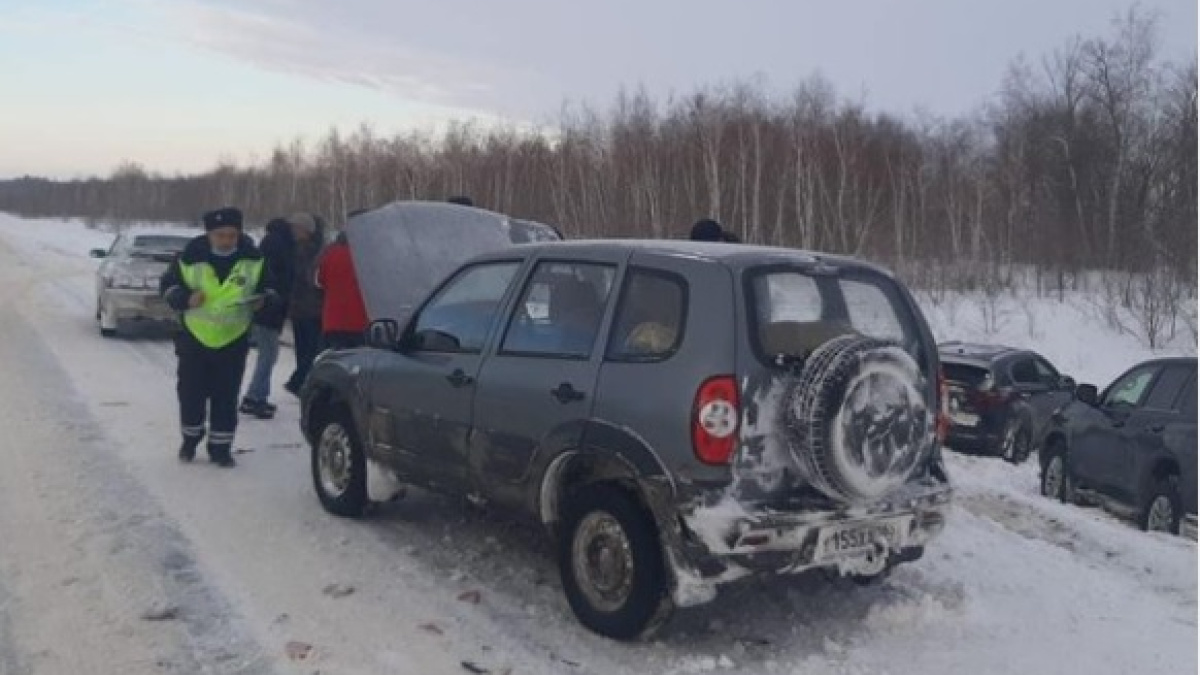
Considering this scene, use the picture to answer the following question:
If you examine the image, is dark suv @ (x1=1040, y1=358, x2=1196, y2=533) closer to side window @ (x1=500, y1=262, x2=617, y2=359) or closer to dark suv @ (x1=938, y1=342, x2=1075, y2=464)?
dark suv @ (x1=938, y1=342, x2=1075, y2=464)

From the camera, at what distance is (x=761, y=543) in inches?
180

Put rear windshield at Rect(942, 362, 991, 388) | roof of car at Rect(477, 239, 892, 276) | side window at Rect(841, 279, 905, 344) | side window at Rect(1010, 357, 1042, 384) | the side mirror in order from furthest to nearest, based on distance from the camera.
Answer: side window at Rect(1010, 357, 1042, 384) < rear windshield at Rect(942, 362, 991, 388) < the side mirror < side window at Rect(841, 279, 905, 344) < roof of car at Rect(477, 239, 892, 276)

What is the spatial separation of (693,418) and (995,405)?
11.1m

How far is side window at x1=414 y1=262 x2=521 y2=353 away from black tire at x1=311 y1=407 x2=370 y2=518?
0.89 metres

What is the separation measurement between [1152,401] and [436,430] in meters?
6.59

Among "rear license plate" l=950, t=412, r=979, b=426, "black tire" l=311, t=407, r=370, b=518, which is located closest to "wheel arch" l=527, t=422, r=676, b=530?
"black tire" l=311, t=407, r=370, b=518

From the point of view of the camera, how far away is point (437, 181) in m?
51.5

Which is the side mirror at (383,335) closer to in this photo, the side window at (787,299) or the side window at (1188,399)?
the side window at (787,299)

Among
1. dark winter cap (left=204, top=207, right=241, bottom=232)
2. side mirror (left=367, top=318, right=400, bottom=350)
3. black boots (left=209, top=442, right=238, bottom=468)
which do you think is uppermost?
dark winter cap (left=204, top=207, right=241, bottom=232)

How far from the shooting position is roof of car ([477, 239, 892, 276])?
4.90 meters

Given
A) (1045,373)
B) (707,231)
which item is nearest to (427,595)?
(707,231)

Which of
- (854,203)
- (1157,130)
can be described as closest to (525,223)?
(854,203)

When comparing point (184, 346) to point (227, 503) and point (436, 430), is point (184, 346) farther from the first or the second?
point (436, 430)

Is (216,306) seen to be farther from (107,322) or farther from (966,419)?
(966,419)
